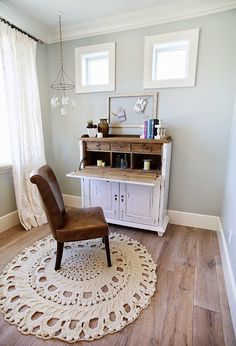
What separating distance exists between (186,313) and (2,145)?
263 cm

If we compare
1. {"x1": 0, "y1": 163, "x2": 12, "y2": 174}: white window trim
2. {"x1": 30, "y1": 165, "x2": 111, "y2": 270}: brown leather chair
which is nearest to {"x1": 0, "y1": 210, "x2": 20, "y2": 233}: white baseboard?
{"x1": 0, "y1": 163, "x2": 12, "y2": 174}: white window trim

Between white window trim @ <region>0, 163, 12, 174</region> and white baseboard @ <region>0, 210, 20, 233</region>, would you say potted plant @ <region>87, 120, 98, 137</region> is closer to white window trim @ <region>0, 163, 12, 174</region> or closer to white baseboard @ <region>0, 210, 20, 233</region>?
white window trim @ <region>0, 163, 12, 174</region>

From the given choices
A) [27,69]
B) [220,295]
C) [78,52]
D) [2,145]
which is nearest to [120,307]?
[220,295]

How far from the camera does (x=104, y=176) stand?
240cm

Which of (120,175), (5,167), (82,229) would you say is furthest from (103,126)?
(82,229)

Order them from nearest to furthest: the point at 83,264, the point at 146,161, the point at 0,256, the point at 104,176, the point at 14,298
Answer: the point at 14,298
the point at 83,264
the point at 0,256
the point at 104,176
the point at 146,161

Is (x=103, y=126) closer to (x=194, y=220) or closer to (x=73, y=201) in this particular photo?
(x=73, y=201)

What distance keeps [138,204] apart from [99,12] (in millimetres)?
2433

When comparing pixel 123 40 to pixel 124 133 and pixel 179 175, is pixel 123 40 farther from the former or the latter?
pixel 179 175

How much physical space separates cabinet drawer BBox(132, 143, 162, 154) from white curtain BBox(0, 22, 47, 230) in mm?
1397

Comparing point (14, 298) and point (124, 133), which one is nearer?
point (14, 298)

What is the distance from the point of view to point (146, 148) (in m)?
2.51

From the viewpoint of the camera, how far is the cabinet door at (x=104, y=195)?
262 cm

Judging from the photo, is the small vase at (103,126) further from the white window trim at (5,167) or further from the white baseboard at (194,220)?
the white baseboard at (194,220)
